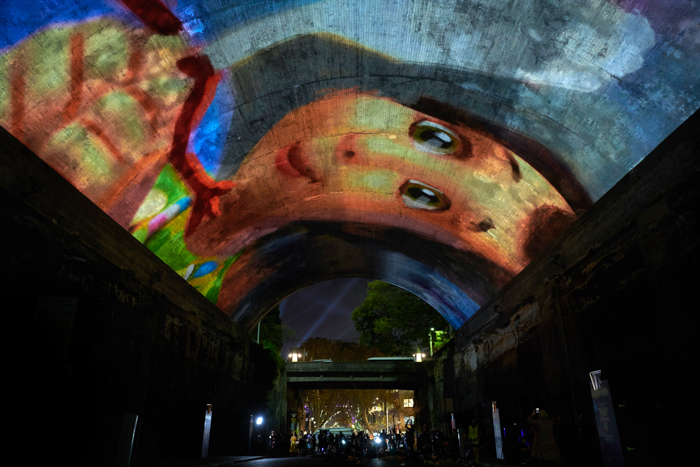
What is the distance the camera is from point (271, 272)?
69.1ft

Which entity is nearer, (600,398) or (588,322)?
(600,398)

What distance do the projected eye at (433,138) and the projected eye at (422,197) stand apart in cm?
192

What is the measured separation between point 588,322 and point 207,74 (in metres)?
10.0

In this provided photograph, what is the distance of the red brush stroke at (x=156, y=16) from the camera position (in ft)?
27.1

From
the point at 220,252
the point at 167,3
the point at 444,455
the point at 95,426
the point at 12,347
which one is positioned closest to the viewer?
the point at 12,347

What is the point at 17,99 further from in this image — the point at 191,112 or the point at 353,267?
the point at 353,267

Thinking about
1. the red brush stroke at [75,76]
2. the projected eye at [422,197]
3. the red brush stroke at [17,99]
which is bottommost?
the red brush stroke at [17,99]

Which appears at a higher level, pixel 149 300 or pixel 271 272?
pixel 271 272

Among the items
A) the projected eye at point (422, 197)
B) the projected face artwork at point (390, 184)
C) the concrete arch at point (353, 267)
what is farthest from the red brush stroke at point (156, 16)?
the concrete arch at point (353, 267)

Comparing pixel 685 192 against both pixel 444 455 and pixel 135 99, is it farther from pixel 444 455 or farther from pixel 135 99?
pixel 444 455

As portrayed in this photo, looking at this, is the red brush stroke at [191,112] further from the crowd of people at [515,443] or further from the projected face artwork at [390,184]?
the crowd of people at [515,443]

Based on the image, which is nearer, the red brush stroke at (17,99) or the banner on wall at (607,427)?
the red brush stroke at (17,99)

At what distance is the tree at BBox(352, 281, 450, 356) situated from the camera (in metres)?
32.2

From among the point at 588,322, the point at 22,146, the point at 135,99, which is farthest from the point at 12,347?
the point at 588,322
